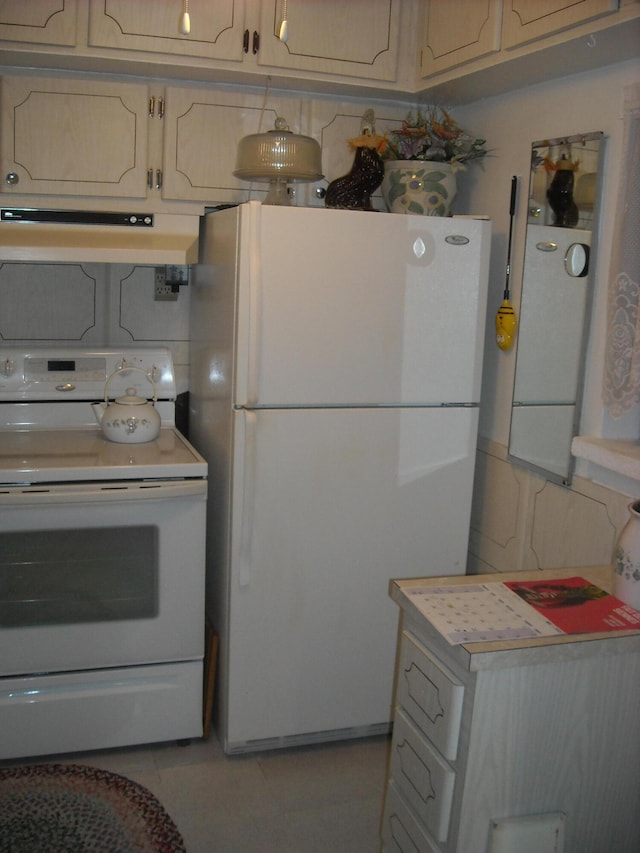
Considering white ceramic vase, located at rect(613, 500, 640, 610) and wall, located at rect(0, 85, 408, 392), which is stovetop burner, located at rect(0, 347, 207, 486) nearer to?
wall, located at rect(0, 85, 408, 392)

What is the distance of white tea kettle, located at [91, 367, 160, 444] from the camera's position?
8.50 ft

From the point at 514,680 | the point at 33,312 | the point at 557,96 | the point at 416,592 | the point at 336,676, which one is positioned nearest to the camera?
the point at 514,680

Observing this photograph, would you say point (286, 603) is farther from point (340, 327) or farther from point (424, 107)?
point (424, 107)

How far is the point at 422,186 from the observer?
2520 mm

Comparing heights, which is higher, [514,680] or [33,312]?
[33,312]

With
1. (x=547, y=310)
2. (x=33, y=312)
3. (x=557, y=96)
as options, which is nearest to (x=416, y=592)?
(x=547, y=310)

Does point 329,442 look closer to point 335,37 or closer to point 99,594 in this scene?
point 99,594

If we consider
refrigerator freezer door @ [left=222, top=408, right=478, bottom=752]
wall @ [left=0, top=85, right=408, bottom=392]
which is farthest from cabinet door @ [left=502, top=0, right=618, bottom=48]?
refrigerator freezer door @ [left=222, top=408, right=478, bottom=752]

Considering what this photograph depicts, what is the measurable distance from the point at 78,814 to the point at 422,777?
105 cm

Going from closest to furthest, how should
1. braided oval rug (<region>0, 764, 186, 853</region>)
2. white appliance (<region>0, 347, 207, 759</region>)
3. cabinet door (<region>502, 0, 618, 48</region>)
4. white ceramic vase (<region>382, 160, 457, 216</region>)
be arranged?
cabinet door (<region>502, 0, 618, 48</region>) < braided oval rug (<region>0, 764, 186, 853</region>) < white appliance (<region>0, 347, 207, 759</region>) < white ceramic vase (<region>382, 160, 457, 216</region>)

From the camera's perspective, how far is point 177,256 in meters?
2.56

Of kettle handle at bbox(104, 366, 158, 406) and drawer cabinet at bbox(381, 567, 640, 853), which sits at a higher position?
kettle handle at bbox(104, 366, 158, 406)

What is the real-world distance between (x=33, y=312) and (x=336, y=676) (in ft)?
4.98

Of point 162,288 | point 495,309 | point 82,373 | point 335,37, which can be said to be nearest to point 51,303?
point 82,373
